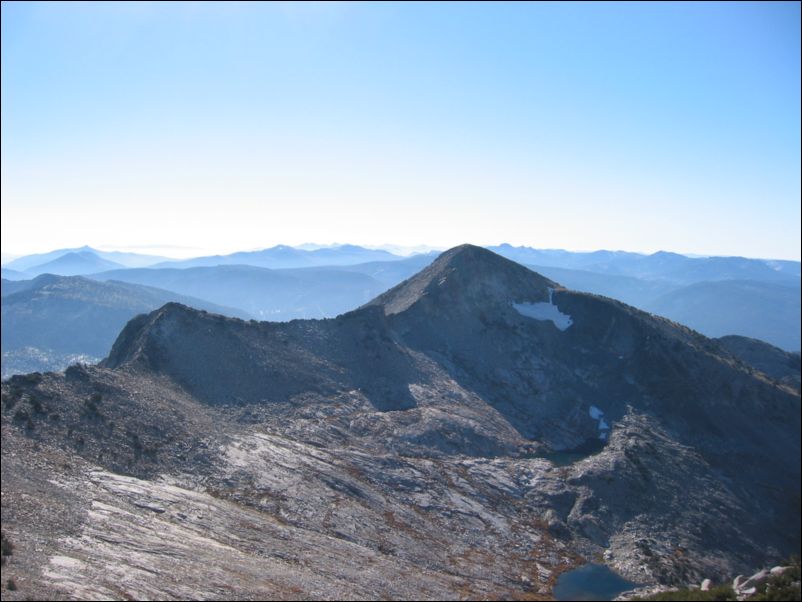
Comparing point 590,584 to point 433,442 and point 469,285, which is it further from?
point 469,285

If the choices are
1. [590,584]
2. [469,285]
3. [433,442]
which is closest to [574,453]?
[433,442]

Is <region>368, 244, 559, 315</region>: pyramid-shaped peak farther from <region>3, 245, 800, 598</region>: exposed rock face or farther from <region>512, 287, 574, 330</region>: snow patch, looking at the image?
<region>512, 287, 574, 330</region>: snow patch

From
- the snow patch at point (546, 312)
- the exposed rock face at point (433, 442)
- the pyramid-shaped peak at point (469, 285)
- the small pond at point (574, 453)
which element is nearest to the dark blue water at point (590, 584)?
the exposed rock face at point (433, 442)

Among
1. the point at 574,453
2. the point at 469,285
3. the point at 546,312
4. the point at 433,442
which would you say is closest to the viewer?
the point at 433,442

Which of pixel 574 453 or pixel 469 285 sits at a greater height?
pixel 469 285

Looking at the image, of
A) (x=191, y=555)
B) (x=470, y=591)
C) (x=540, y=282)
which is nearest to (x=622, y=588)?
(x=470, y=591)

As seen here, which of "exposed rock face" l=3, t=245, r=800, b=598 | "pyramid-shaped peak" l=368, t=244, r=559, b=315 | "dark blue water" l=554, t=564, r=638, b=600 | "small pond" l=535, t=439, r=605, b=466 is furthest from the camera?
"pyramid-shaped peak" l=368, t=244, r=559, b=315

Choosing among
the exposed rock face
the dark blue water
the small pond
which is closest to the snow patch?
the exposed rock face
